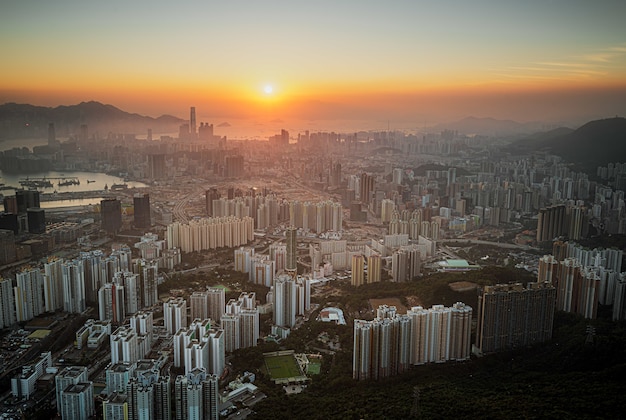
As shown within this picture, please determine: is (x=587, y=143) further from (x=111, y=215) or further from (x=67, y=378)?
(x=67, y=378)


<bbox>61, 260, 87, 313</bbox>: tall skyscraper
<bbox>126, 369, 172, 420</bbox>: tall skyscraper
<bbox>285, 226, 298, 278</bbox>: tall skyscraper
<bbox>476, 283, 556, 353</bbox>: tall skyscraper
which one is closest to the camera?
<bbox>126, 369, 172, 420</bbox>: tall skyscraper

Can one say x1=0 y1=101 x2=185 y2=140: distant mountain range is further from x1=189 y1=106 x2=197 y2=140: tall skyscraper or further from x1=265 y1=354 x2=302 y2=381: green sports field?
x1=265 y1=354 x2=302 y2=381: green sports field

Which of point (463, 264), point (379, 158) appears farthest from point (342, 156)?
point (463, 264)

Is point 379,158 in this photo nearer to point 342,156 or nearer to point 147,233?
point 342,156

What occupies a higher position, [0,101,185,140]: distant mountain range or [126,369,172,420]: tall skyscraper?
[0,101,185,140]: distant mountain range

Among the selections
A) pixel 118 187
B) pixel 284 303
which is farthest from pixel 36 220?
pixel 284 303

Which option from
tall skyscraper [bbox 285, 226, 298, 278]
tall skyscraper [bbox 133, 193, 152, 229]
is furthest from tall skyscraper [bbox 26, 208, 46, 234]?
tall skyscraper [bbox 285, 226, 298, 278]
